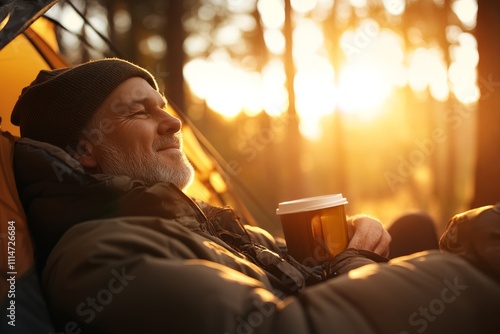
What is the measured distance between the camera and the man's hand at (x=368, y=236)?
2.12 metres

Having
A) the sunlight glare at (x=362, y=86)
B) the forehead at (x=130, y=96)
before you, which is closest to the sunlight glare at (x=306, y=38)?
the sunlight glare at (x=362, y=86)

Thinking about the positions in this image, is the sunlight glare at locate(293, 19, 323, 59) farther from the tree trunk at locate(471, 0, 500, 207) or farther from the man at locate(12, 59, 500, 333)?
the man at locate(12, 59, 500, 333)

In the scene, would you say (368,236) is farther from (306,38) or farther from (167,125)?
(306,38)

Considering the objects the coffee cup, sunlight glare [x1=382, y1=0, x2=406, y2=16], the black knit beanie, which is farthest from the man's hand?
sunlight glare [x1=382, y1=0, x2=406, y2=16]

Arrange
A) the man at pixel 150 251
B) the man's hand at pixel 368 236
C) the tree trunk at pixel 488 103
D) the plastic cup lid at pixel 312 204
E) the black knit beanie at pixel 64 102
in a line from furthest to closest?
the tree trunk at pixel 488 103 → the black knit beanie at pixel 64 102 → the man's hand at pixel 368 236 → the plastic cup lid at pixel 312 204 → the man at pixel 150 251

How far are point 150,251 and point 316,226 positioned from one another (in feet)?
2.68

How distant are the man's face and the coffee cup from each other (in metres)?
0.54

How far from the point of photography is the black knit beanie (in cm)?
224

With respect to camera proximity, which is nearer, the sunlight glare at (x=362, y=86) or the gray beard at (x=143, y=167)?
the gray beard at (x=143, y=167)

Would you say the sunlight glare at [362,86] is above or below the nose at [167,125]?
below

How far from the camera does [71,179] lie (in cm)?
169

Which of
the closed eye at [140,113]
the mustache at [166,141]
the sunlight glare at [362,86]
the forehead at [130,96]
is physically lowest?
the sunlight glare at [362,86]

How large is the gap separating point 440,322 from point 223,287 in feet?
1.73

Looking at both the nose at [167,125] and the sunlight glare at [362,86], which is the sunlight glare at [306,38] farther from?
the nose at [167,125]
